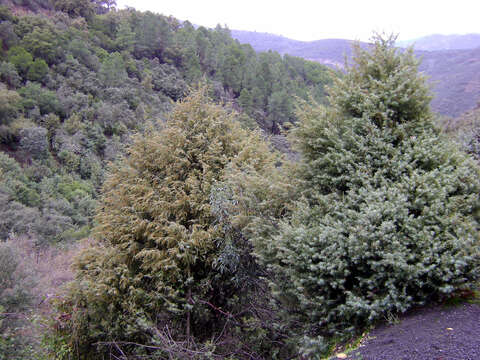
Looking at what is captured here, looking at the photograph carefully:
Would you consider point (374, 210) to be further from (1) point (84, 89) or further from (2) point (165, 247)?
(1) point (84, 89)

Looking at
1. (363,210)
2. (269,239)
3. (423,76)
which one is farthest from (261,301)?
(423,76)

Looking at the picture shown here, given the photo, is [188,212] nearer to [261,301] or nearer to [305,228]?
[261,301]

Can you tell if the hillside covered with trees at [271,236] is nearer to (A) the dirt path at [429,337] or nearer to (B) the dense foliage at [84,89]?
(A) the dirt path at [429,337]

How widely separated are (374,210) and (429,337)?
1.46 m

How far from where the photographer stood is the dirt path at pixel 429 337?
3.07m

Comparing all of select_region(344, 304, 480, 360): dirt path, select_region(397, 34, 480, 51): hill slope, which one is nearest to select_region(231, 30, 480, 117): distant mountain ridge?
select_region(344, 304, 480, 360): dirt path

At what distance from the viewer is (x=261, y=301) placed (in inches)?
270

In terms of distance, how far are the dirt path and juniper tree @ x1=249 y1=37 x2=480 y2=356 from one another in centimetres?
20

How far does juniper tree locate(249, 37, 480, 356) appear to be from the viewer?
3.72 meters

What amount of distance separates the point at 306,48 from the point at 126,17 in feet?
389

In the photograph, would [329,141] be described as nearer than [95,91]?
Yes

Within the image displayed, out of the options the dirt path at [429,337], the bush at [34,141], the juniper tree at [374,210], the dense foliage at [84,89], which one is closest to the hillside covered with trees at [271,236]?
the juniper tree at [374,210]

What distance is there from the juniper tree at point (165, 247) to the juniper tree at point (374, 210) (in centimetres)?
233

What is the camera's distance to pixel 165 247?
744 centimetres
